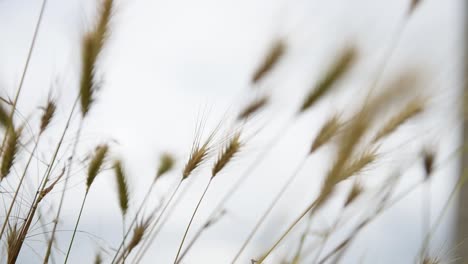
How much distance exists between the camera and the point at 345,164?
0.69 meters

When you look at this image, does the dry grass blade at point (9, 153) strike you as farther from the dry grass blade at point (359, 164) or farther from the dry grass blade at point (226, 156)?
the dry grass blade at point (359, 164)

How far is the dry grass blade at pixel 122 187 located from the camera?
2.81ft

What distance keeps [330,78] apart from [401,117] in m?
0.11

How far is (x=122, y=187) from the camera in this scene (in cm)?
87

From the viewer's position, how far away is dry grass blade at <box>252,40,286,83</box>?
0.79 meters

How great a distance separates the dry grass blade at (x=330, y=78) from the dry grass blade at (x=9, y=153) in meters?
0.38

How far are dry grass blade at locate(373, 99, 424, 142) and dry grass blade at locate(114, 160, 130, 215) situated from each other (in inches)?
14.8

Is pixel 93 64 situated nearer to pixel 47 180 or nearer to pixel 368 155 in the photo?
pixel 47 180

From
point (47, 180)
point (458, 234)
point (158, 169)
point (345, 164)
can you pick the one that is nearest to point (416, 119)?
point (345, 164)

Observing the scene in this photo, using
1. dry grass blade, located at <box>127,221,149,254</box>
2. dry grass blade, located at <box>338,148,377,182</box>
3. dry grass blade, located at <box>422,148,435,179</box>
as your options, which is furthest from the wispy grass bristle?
dry grass blade, located at <box>422,148,435,179</box>

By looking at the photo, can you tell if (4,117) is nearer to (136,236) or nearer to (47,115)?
(47,115)

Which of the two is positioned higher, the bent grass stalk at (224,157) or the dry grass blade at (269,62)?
the dry grass blade at (269,62)

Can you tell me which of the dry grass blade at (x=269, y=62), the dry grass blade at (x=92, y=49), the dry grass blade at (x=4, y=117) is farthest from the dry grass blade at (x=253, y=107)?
the dry grass blade at (x=4, y=117)

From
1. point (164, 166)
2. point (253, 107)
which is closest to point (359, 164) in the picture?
point (253, 107)
